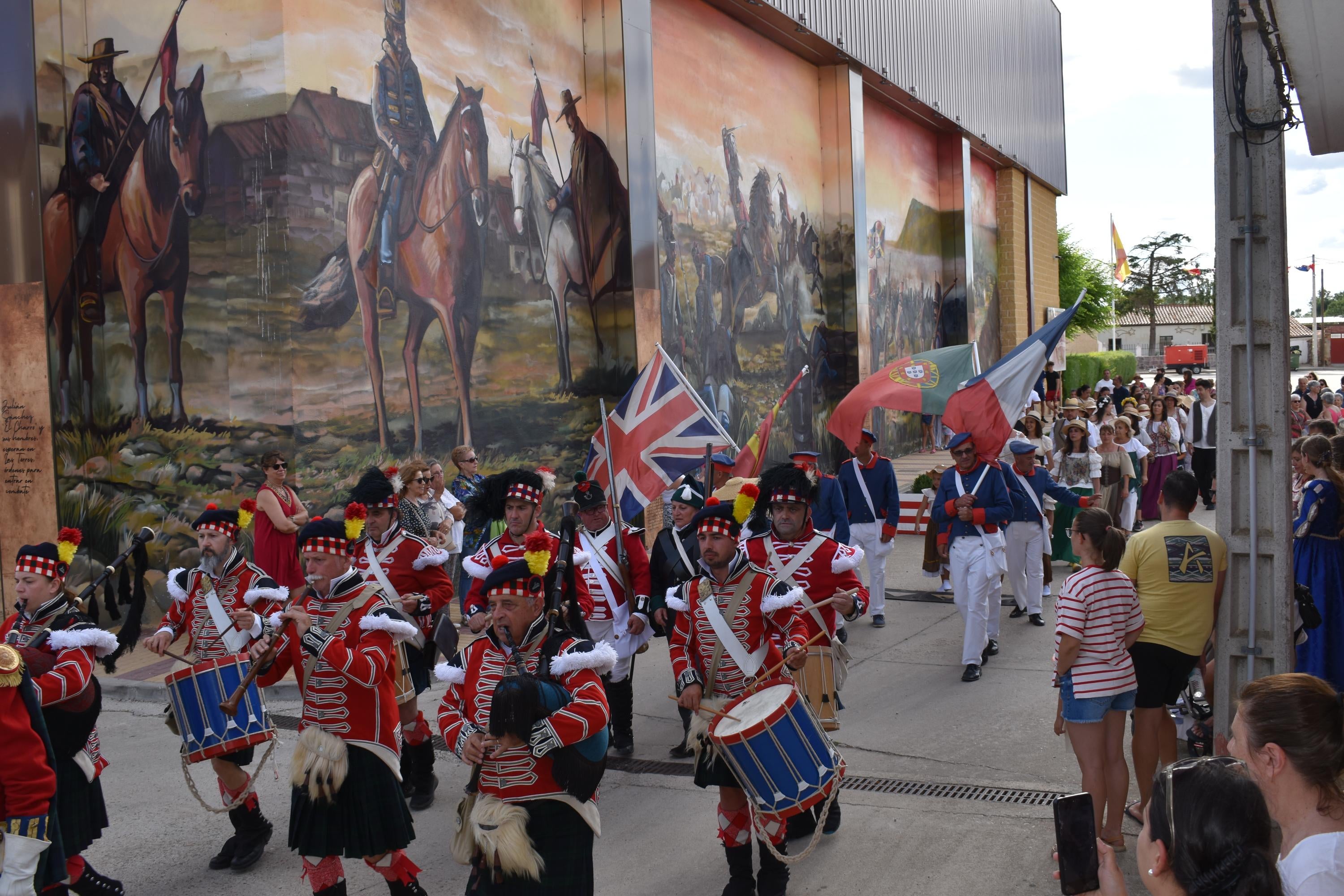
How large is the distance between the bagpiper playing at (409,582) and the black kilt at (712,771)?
2137 mm

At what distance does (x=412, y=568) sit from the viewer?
696cm

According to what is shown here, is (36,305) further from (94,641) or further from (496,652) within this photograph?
(496,652)

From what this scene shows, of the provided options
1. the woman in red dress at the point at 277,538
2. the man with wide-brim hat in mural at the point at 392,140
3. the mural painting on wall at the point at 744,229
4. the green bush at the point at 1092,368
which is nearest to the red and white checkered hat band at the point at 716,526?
the woman in red dress at the point at 277,538

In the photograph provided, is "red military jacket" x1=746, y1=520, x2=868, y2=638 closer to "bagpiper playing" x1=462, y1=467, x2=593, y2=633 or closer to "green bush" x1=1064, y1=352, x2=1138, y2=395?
"bagpiper playing" x1=462, y1=467, x2=593, y2=633

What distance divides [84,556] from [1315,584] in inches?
448

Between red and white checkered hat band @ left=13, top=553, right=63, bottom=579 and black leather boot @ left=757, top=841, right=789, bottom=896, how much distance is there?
11.5 ft

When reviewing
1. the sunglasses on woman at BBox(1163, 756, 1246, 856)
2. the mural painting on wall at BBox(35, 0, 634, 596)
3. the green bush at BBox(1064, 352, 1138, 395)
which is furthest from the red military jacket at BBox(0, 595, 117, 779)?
the green bush at BBox(1064, 352, 1138, 395)

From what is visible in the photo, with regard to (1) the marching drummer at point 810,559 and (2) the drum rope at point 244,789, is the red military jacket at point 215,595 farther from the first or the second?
(1) the marching drummer at point 810,559

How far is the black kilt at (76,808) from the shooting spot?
482cm

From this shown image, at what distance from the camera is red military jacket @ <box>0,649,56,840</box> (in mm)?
4078

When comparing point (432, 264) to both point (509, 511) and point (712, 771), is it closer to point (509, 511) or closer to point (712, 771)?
point (509, 511)

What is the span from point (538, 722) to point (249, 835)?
288cm

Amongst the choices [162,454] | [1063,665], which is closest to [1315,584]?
[1063,665]

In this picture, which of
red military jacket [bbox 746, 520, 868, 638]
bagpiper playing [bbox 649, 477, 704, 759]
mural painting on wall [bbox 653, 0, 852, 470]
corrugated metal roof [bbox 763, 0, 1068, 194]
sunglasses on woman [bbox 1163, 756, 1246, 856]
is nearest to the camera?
sunglasses on woman [bbox 1163, 756, 1246, 856]
